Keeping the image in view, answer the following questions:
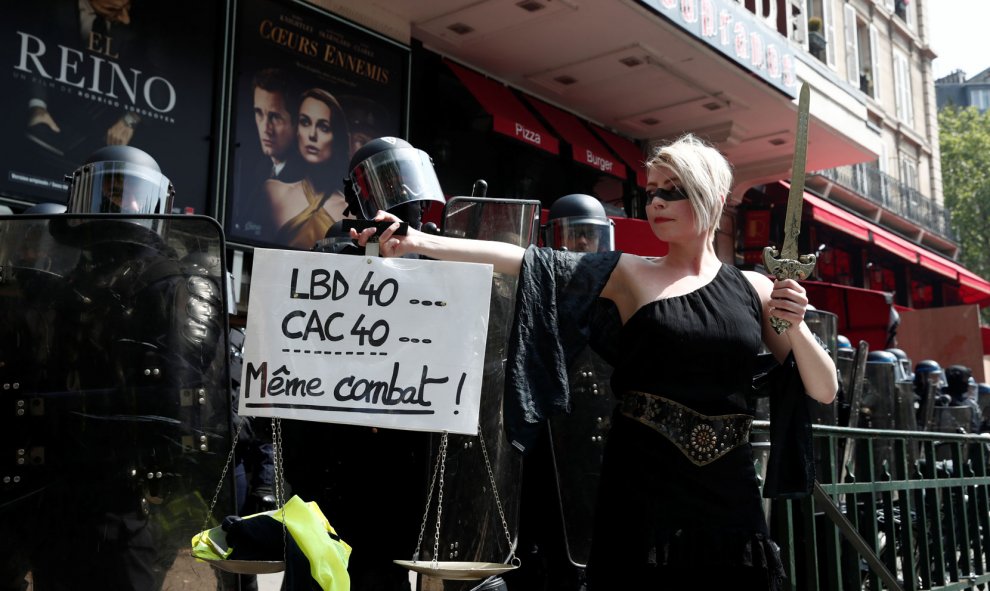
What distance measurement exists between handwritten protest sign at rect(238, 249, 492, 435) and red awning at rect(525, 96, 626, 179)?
8071mm

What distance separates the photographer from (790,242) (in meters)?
2.14

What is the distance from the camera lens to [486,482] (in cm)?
280

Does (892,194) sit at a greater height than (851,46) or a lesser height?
lesser

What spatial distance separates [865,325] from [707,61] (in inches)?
156

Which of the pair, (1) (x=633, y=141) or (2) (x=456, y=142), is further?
(1) (x=633, y=141)

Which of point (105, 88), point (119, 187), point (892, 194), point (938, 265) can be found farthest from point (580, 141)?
point (892, 194)

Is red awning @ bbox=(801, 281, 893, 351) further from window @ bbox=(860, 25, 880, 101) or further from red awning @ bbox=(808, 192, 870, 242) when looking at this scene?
window @ bbox=(860, 25, 880, 101)

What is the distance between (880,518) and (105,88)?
579 cm

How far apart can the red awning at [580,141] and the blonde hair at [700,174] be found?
7.89 metres

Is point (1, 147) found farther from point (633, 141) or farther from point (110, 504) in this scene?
point (633, 141)

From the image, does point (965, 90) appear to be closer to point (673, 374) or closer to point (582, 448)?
point (582, 448)

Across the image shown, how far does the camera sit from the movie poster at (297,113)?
23.9 feet

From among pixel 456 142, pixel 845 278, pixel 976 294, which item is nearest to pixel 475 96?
pixel 456 142

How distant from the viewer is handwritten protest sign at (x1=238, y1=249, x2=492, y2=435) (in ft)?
7.38
